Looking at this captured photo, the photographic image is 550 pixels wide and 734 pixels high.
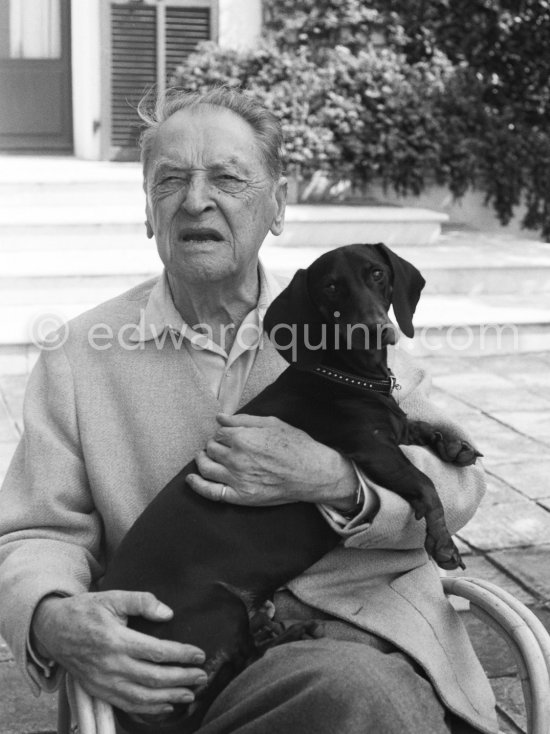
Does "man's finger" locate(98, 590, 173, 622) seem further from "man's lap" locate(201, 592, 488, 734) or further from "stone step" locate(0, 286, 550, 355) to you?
"stone step" locate(0, 286, 550, 355)

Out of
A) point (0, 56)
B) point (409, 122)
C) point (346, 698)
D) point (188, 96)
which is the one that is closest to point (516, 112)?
point (409, 122)

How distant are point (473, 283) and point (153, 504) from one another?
561 cm

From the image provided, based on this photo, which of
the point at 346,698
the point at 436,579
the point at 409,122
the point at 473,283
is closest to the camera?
the point at 346,698

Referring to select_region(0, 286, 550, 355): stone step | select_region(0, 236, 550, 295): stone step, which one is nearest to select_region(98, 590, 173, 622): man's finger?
select_region(0, 286, 550, 355): stone step

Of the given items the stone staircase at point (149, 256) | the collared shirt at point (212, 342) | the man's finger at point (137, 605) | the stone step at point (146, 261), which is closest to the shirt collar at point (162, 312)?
the collared shirt at point (212, 342)

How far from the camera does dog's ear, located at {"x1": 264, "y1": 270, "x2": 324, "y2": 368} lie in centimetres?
201

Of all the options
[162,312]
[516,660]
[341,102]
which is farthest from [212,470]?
[341,102]

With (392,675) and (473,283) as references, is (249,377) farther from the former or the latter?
(473,283)

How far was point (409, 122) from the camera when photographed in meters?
7.86

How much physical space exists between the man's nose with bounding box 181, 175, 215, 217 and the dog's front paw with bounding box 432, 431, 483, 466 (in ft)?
2.09

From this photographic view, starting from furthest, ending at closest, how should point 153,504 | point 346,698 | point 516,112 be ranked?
1. point 516,112
2. point 153,504
3. point 346,698

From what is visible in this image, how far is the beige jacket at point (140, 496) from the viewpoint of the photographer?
6.21 feet

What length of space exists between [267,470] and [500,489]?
98.4 inches

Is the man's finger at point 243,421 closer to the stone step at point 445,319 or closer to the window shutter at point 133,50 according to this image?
the stone step at point 445,319
